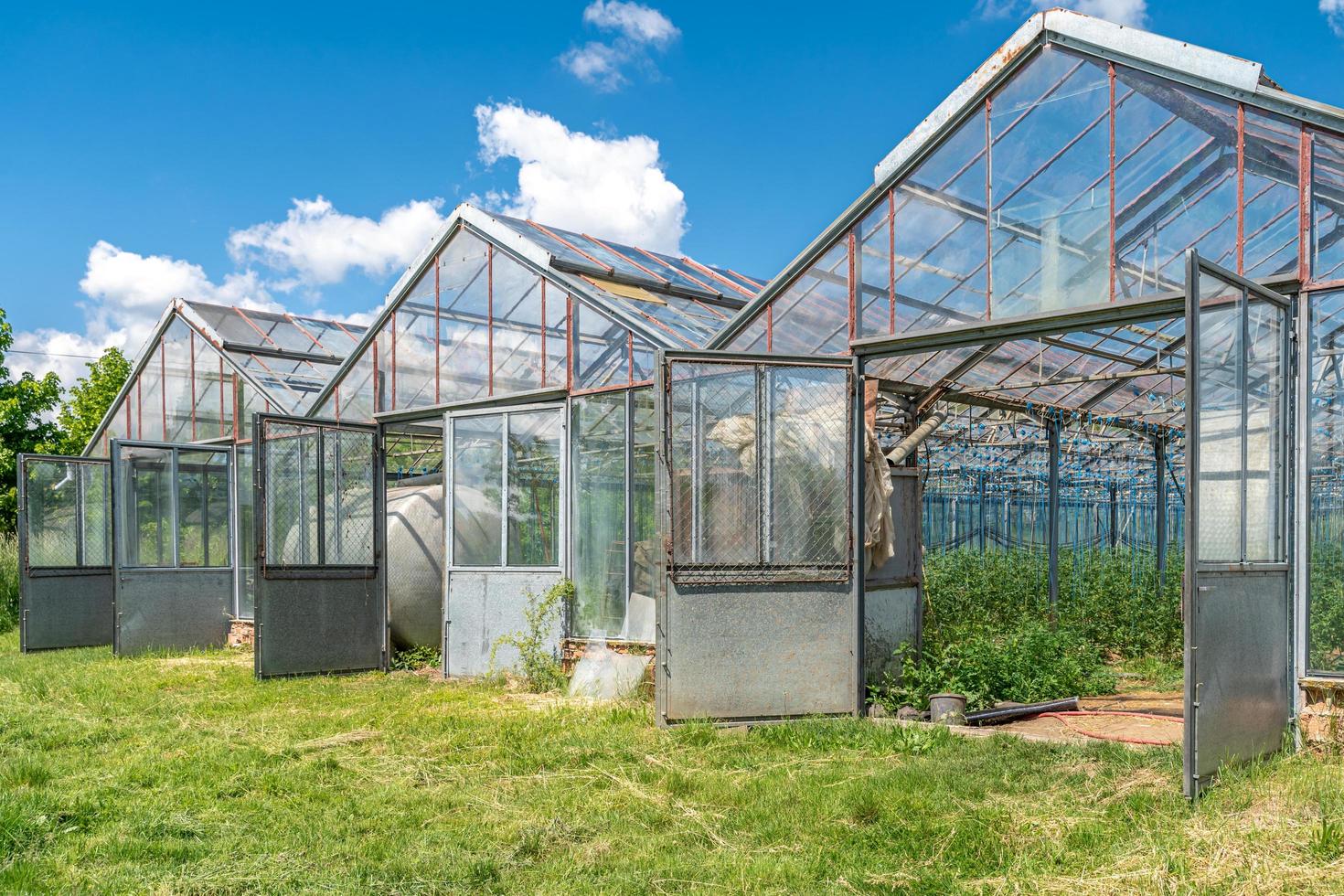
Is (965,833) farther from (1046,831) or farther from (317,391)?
(317,391)

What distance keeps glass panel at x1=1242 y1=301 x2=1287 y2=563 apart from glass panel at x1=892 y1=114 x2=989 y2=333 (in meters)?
1.75

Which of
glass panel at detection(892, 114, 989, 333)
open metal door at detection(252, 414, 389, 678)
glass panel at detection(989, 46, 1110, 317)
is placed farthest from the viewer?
open metal door at detection(252, 414, 389, 678)

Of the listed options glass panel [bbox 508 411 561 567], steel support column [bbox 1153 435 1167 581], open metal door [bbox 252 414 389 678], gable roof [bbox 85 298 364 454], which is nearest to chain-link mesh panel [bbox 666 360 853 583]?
glass panel [bbox 508 411 561 567]

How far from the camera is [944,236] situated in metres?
7.62

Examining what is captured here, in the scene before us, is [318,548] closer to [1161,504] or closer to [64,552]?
[64,552]

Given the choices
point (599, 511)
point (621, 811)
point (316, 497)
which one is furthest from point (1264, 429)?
point (316, 497)

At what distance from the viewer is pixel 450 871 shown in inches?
179

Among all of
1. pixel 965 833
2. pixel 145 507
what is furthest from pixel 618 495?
pixel 145 507

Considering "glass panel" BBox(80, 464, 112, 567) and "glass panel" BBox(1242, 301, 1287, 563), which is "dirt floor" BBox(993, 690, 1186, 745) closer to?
"glass panel" BBox(1242, 301, 1287, 563)

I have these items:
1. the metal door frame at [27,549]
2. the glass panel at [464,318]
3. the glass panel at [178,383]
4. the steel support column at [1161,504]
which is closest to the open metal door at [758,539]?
the glass panel at [464,318]

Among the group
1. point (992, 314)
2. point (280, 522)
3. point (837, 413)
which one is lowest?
point (280, 522)

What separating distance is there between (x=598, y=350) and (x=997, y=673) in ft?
14.3

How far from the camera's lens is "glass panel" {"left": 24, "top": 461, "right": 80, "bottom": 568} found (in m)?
13.9

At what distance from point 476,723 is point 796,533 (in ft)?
8.55
